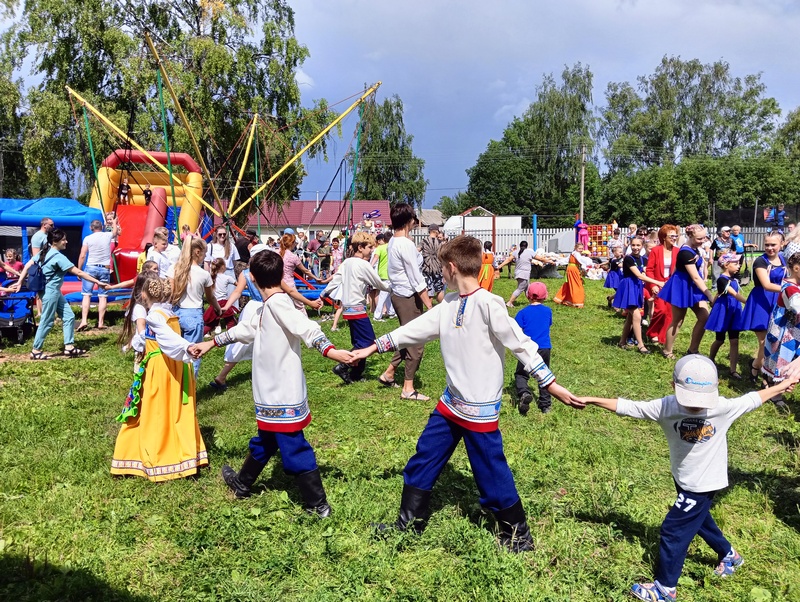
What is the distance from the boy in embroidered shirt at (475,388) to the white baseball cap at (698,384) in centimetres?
57

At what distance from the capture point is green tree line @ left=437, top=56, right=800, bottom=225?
50344mm

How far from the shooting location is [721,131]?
5666 cm

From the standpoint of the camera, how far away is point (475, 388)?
3.56 meters

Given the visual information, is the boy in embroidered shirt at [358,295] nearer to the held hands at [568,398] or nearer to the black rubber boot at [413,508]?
the black rubber boot at [413,508]

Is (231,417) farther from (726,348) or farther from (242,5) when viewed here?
(242,5)

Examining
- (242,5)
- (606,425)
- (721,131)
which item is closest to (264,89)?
(242,5)

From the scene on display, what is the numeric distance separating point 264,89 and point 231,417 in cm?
2285

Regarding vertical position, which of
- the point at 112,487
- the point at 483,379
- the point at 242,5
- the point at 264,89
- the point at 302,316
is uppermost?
the point at 242,5

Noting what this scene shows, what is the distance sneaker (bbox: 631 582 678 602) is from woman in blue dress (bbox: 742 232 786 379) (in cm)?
434

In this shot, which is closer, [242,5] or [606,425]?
[606,425]

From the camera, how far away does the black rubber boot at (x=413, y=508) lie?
12.3 feet

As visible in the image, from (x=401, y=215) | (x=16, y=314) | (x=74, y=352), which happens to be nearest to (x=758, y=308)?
(x=401, y=215)

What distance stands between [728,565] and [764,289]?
4.54 meters

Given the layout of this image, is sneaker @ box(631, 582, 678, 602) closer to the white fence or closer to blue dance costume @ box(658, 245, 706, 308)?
blue dance costume @ box(658, 245, 706, 308)
